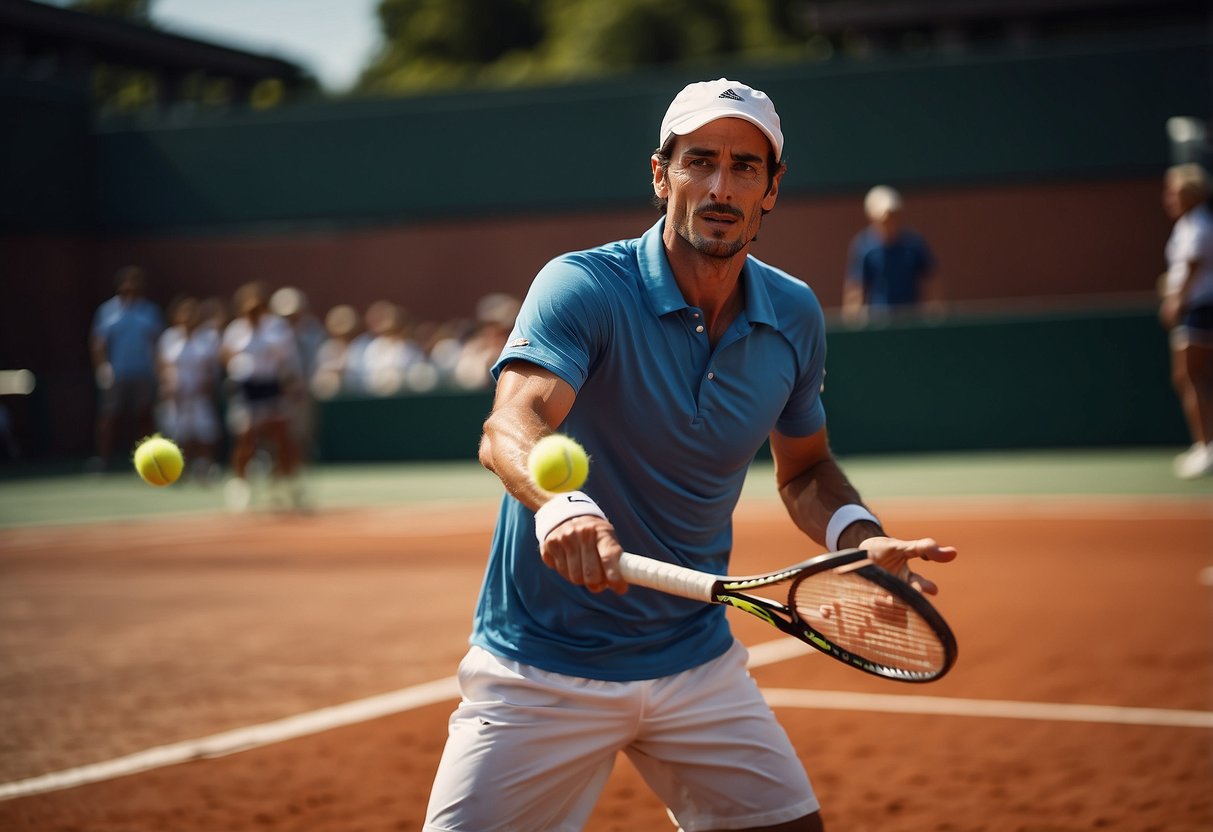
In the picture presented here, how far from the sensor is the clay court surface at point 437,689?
465cm

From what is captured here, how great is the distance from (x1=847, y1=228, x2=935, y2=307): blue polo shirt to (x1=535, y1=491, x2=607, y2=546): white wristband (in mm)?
11945

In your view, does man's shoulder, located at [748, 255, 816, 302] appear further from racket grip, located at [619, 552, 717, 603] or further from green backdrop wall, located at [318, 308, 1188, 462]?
green backdrop wall, located at [318, 308, 1188, 462]

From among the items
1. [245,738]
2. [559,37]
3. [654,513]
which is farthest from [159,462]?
[559,37]

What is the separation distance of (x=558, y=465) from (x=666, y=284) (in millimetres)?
852

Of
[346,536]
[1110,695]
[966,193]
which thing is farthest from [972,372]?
[1110,695]

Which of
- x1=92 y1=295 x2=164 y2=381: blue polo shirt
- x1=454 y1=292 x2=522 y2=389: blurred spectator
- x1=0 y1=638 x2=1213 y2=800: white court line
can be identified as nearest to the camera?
x1=0 y1=638 x2=1213 y2=800: white court line

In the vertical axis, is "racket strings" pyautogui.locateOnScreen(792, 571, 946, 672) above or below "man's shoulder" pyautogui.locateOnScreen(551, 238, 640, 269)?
below

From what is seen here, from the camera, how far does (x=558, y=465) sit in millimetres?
2322

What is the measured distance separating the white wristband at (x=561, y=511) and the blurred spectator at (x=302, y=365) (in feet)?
38.2

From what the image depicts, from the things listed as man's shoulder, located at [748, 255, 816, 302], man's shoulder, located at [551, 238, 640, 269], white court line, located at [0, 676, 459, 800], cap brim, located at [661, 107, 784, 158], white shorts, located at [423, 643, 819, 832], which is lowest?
white court line, located at [0, 676, 459, 800]

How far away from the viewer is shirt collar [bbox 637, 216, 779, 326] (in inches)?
120

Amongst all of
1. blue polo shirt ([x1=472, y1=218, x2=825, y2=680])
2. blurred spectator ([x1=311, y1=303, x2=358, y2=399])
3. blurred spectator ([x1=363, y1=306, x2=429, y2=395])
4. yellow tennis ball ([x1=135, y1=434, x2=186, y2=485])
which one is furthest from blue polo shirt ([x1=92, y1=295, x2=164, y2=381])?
blue polo shirt ([x1=472, y1=218, x2=825, y2=680])

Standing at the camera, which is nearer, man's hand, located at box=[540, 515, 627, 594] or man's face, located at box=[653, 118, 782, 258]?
man's hand, located at box=[540, 515, 627, 594]

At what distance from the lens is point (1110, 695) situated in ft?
19.5
